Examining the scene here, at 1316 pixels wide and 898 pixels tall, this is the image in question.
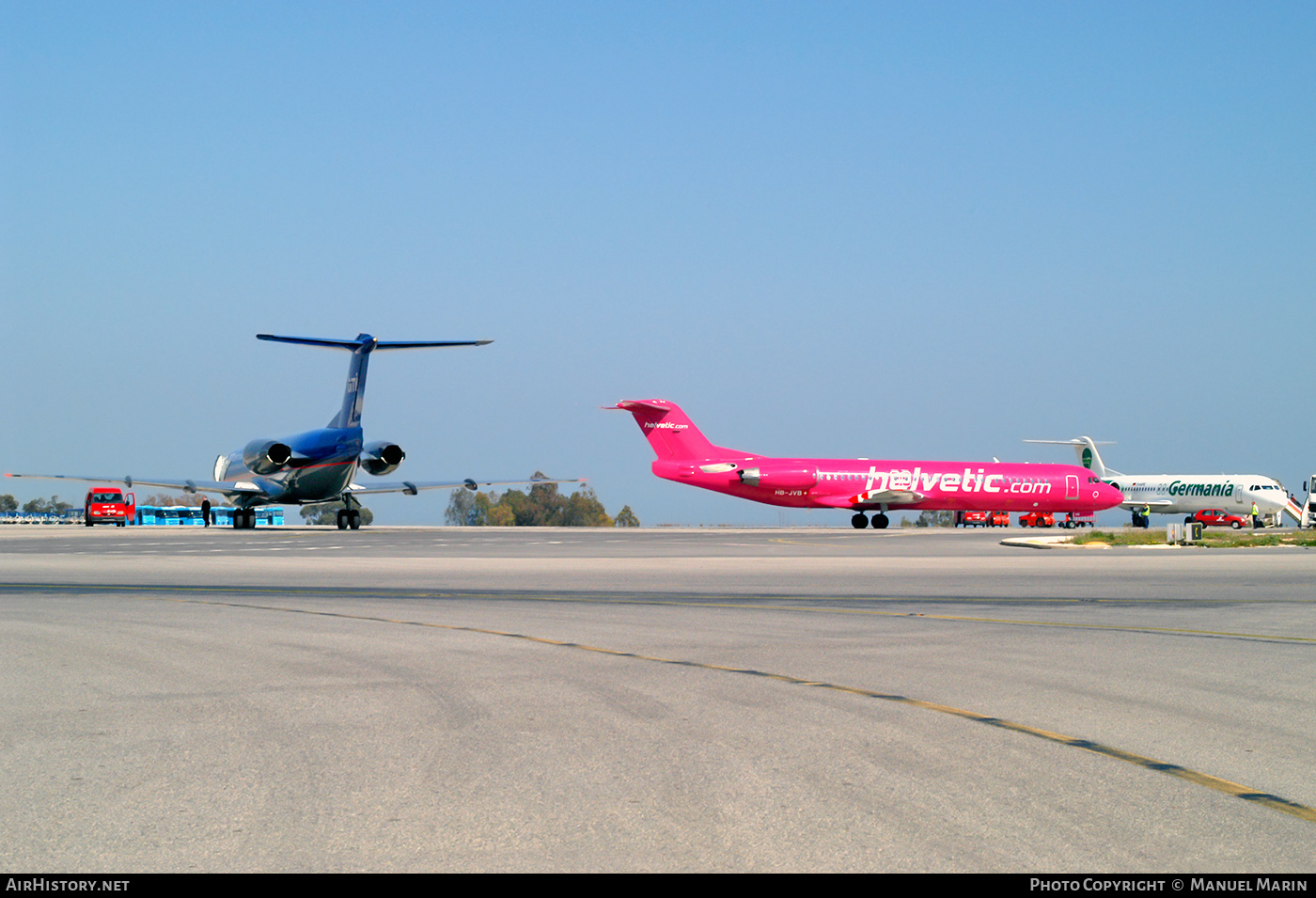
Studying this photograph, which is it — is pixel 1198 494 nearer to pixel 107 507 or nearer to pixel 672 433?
pixel 672 433

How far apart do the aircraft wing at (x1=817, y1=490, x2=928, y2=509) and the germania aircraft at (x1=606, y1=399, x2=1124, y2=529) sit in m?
0.06

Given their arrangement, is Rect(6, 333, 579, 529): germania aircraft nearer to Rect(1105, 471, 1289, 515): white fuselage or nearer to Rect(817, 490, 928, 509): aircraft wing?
Rect(817, 490, 928, 509): aircraft wing

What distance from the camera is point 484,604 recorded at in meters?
15.8

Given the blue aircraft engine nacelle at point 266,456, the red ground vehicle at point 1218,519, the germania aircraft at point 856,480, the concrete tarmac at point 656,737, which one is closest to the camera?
the concrete tarmac at point 656,737

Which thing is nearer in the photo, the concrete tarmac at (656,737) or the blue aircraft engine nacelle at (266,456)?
the concrete tarmac at (656,737)

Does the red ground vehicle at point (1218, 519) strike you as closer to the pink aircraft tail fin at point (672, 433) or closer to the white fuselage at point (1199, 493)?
the white fuselage at point (1199, 493)

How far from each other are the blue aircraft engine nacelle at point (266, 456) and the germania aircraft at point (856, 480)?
22749mm

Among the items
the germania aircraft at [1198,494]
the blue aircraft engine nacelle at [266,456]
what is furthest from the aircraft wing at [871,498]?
the blue aircraft engine nacelle at [266,456]

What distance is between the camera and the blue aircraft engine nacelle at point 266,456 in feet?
156

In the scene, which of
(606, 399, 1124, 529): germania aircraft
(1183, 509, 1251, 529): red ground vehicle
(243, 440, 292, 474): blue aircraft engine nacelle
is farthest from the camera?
(1183, 509, 1251, 529): red ground vehicle

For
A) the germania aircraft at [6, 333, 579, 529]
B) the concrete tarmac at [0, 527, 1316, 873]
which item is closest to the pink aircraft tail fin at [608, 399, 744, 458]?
the germania aircraft at [6, 333, 579, 529]

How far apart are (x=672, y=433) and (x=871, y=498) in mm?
12660

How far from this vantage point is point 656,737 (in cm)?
674

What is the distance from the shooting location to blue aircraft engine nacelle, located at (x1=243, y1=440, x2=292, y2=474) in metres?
47.4
